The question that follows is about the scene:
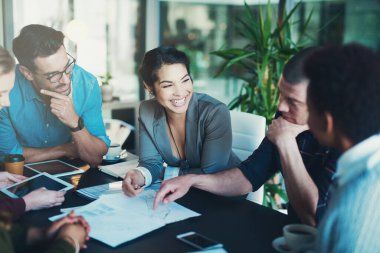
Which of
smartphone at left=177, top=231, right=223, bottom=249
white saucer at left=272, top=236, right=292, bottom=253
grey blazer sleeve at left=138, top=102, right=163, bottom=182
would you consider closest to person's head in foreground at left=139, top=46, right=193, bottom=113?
grey blazer sleeve at left=138, top=102, right=163, bottom=182

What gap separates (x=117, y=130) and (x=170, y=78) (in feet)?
3.17

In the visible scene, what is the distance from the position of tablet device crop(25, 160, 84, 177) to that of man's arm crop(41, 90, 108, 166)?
125 millimetres

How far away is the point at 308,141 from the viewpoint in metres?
1.75

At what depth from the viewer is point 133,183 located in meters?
1.82

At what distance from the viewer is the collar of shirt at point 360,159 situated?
976mm

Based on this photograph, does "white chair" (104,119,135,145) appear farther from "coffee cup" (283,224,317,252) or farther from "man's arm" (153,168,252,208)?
"coffee cup" (283,224,317,252)

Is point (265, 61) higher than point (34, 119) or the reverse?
higher

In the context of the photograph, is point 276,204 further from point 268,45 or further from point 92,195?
point 92,195

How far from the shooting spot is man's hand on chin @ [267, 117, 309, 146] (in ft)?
5.50

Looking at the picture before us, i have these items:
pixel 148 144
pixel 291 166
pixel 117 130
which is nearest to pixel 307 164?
pixel 291 166

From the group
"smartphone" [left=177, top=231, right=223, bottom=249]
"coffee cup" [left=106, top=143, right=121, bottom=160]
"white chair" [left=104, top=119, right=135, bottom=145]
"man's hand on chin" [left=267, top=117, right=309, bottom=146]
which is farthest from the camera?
"white chair" [left=104, top=119, right=135, bottom=145]

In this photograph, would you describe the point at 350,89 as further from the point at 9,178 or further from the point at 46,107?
the point at 46,107

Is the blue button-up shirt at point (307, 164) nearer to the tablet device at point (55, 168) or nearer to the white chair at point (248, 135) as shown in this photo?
the white chair at point (248, 135)

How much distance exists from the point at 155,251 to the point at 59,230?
28cm
